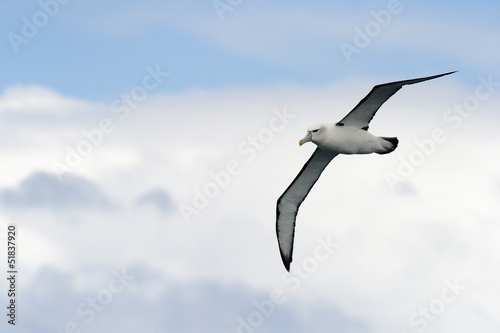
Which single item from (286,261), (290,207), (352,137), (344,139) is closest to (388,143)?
(352,137)

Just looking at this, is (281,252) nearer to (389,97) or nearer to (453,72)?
(389,97)

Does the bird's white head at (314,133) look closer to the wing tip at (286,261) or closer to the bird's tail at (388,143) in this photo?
the bird's tail at (388,143)

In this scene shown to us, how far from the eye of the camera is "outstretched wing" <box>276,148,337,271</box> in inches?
1275

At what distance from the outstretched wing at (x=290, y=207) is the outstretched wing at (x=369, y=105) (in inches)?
99.1

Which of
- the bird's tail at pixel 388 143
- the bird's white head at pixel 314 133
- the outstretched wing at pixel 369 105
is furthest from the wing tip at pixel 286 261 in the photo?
the outstretched wing at pixel 369 105

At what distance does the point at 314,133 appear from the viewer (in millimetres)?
29906

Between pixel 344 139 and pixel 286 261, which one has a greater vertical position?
pixel 344 139

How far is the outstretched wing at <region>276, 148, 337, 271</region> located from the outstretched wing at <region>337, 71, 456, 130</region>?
252 cm

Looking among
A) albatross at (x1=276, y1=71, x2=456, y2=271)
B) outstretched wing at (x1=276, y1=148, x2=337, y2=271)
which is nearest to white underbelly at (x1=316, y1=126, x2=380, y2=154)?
albatross at (x1=276, y1=71, x2=456, y2=271)

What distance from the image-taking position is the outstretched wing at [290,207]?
3238cm

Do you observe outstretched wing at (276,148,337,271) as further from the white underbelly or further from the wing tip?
the white underbelly

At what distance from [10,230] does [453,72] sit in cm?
1681

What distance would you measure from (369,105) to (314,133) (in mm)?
1775

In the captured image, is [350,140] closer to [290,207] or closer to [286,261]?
[290,207]
